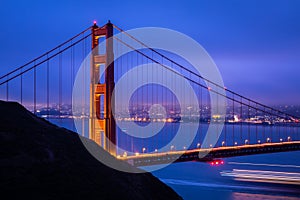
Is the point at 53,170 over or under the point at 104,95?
under

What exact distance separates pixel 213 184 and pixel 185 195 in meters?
7.10

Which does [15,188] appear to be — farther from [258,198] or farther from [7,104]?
[258,198]

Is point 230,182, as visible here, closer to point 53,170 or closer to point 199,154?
point 199,154

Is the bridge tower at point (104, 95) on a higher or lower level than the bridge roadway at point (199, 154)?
higher


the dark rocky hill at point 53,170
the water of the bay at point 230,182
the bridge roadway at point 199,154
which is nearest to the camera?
the dark rocky hill at point 53,170

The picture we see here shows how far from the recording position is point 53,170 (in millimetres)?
14383

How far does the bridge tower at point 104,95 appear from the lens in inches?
965

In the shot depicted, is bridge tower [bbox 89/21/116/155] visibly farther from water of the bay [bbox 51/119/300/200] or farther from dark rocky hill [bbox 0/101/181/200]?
water of the bay [bbox 51/119/300/200]

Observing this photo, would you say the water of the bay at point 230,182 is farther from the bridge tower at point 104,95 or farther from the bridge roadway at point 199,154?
the bridge tower at point 104,95

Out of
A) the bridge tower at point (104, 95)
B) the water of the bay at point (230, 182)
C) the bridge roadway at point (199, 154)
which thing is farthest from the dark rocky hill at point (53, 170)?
the water of the bay at point (230, 182)

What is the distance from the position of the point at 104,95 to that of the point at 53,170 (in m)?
11.0

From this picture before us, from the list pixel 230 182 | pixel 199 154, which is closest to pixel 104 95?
pixel 199 154

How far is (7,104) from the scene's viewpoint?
77.2 feet

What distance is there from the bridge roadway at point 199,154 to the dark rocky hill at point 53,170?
718 centimetres
